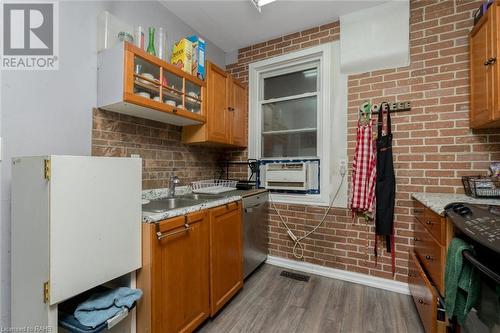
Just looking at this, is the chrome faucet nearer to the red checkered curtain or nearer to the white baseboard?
the white baseboard

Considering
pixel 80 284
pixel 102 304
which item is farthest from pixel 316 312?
pixel 80 284

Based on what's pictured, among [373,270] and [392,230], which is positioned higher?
[392,230]

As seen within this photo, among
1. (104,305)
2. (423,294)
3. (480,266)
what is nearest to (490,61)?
(480,266)

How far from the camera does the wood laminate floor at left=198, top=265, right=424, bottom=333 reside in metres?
1.61

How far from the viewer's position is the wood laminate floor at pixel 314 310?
161 cm

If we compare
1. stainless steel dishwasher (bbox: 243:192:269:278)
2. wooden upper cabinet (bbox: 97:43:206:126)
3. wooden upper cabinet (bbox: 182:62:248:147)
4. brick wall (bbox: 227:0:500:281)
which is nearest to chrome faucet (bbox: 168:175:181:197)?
wooden upper cabinet (bbox: 182:62:248:147)

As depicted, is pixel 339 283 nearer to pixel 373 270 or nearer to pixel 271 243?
pixel 373 270

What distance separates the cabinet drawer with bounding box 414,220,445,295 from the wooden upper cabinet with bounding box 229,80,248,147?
6.36ft

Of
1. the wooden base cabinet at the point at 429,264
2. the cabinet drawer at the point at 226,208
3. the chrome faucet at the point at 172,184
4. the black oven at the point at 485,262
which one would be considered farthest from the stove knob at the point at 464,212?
the chrome faucet at the point at 172,184

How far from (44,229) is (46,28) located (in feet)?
4.14

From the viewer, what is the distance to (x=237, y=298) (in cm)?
197

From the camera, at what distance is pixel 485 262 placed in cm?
87

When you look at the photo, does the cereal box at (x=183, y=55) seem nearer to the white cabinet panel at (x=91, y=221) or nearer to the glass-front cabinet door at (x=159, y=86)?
the glass-front cabinet door at (x=159, y=86)

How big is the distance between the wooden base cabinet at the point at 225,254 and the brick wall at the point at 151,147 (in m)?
0.72
